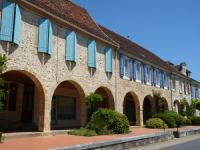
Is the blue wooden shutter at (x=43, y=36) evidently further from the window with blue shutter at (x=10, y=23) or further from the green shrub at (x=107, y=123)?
the green shrub at (x=107, y=123)

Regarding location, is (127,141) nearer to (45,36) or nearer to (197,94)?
(45,36)

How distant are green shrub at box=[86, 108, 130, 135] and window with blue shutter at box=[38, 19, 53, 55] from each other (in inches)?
162

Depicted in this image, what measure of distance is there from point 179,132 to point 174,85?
11412mm

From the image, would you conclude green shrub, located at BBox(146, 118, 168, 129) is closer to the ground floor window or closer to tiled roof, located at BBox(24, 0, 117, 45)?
the ground floor window

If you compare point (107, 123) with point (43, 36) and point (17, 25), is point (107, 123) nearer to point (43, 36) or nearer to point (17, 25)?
point (43, 36)

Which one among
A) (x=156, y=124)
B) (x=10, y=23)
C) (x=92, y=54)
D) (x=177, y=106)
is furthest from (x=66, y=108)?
(x=177, y=106)

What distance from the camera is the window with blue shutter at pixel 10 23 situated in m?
7.80

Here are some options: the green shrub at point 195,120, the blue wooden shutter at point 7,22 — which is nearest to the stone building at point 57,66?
the blue wooden shutter at point 7,22

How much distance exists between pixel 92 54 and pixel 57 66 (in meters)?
2.79

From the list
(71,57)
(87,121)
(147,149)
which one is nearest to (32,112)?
(87,121)

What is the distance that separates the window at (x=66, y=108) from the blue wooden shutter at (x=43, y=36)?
5.23 meters

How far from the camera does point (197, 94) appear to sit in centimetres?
2998

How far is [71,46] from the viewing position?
10.8 meters

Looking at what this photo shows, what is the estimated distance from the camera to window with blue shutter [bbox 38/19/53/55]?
9.21 metres
